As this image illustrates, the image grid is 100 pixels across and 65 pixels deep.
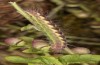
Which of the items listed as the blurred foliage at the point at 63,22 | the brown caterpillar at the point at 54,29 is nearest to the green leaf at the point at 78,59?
the brown caterpillar at the point at 54,29

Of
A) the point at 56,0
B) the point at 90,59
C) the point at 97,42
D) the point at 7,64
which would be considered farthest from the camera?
the point at 56,0

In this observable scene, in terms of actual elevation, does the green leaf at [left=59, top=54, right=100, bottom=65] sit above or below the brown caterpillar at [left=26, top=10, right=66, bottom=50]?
below

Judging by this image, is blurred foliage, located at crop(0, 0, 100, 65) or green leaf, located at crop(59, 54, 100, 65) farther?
blurred foliage, located at crop(0, 0, 100, 65)

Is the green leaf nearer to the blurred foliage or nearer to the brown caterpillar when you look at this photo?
the brown caterpillar

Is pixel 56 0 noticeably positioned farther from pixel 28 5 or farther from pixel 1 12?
pixel 1 12

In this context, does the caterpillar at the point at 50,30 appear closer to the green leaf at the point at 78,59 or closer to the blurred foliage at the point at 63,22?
the green leaf at the point at 78,59

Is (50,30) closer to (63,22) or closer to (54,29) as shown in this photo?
(54,29)

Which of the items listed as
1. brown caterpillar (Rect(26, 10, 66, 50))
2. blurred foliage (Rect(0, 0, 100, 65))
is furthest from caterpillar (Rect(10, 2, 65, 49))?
blurred foliage (Rect(0, 0, 100, 65))

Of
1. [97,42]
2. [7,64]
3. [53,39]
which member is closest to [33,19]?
[53,39]

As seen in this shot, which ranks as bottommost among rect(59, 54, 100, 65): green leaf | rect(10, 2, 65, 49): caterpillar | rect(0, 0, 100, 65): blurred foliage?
rect(59, 54, 100, 65): green leaf

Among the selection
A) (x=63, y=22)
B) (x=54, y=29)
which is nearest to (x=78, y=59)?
(x=54, y=29)

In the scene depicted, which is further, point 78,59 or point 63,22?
point 63,22
